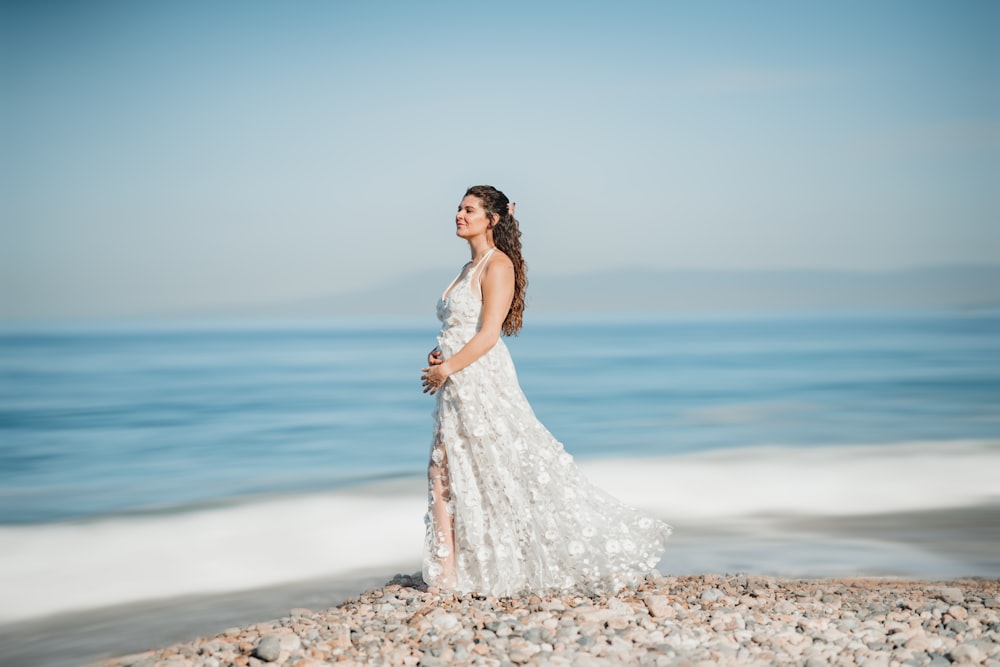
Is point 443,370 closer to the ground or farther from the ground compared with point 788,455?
farther from the ground

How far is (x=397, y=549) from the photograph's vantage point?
7.72 metres

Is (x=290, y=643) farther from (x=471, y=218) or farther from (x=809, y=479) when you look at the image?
(x=809, y=479)

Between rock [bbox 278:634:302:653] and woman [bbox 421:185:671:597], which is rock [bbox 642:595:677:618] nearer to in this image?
woman [bbox 421:185:671:597]

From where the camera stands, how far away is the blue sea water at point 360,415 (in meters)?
11.7

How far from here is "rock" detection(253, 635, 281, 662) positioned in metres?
4.11

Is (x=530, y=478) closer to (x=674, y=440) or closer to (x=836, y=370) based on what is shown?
(x=674, y=440)

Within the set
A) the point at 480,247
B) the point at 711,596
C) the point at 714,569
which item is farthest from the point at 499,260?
the point at 714,569

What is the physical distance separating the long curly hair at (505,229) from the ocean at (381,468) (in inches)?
100

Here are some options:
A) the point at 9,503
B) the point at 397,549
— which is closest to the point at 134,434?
the point at 9,503

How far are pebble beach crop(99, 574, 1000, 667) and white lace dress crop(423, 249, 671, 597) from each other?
133 mm

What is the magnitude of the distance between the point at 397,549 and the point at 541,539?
2987 millimetres

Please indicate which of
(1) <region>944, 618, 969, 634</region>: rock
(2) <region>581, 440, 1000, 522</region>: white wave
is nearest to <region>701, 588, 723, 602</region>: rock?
(1) <region>944, 618, 969, 634</region>: rock

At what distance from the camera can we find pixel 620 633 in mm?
4258

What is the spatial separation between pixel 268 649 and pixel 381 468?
7.77m
